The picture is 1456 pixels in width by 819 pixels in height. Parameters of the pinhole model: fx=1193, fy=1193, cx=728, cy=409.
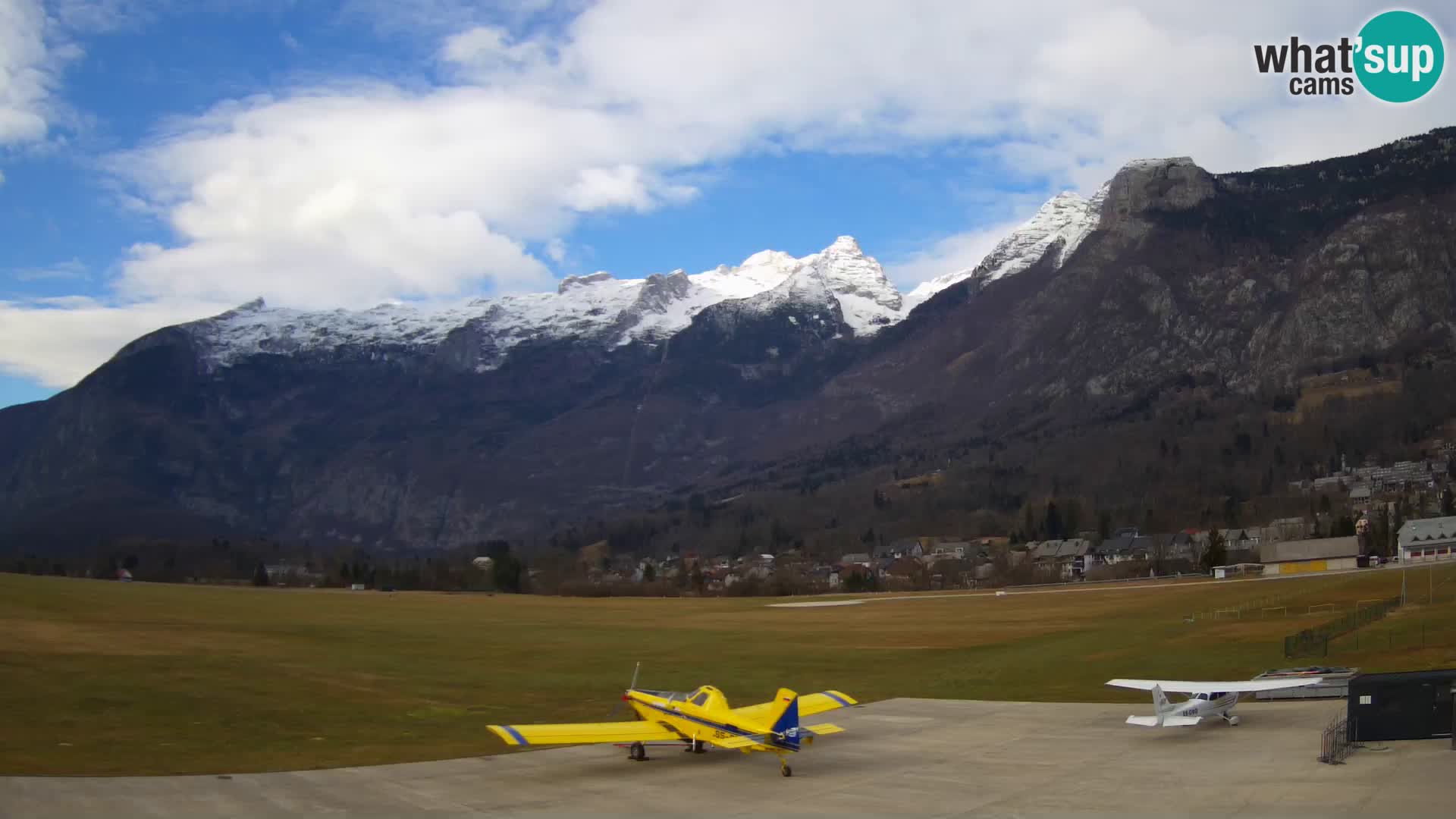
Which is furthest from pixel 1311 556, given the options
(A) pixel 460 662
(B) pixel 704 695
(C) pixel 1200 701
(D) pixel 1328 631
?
(B) pixel 704 695

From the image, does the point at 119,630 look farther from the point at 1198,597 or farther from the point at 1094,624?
the point at 1198,597

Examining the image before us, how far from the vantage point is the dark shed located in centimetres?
3156

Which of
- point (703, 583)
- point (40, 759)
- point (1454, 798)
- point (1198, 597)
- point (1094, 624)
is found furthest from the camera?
point (703, 583)

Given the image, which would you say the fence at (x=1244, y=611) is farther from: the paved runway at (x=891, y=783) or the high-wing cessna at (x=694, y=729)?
the high-wing cessna at (x=694, y=729)

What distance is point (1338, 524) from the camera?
143250 millimetres

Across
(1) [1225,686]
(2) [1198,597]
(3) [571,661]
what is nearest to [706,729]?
(1) [1225,686]

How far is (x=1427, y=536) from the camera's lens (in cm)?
10400

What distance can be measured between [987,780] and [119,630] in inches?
2127

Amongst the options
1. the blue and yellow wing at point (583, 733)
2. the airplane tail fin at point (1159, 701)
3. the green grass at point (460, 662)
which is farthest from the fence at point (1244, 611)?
the blue and yellow wing at point (583, 733)

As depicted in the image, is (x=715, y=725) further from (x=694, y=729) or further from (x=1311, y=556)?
(x=1311, y=556)

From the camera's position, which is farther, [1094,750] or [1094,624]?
[1094,624]

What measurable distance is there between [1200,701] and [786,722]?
44.9 feet

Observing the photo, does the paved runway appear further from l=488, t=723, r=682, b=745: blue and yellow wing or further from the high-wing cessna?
l=488, t=723, r=682, b=745: blue and yellow wing

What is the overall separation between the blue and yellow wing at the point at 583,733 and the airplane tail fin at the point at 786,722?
3408 mm
